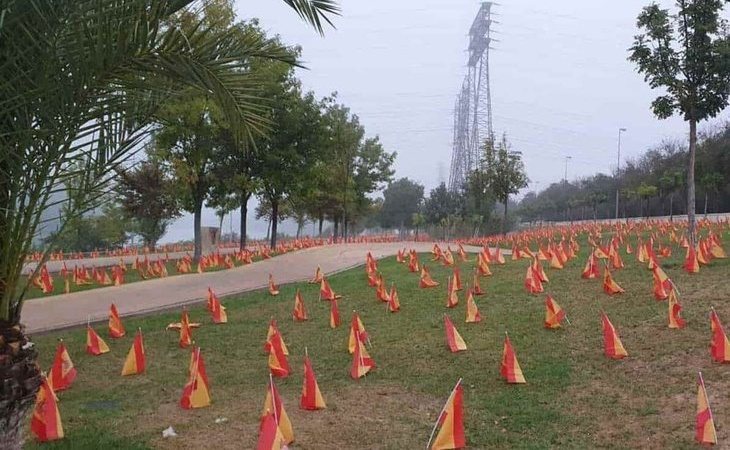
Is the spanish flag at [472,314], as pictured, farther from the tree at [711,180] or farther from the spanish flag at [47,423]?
the tree at [711,180]

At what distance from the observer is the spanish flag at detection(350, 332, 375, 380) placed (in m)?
7.47

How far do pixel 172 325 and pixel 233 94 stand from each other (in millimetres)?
7147

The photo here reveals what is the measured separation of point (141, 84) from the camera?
13.7ft

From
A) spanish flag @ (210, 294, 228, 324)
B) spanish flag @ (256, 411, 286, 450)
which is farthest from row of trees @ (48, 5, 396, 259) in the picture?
spanish flag @ (256, 411, 286, 450)

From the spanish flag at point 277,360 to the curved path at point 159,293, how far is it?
4.96 m

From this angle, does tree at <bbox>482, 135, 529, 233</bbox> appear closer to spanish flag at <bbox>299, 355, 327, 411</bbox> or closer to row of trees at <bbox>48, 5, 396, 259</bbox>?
row of trees at <bbox>48, 5, 396, 259</bbox>

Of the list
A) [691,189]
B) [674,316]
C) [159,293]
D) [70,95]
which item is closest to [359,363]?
[674,316]

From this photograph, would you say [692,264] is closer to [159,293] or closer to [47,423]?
[47,423]

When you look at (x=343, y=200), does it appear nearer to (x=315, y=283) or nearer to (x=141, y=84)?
(x=315, y=283)

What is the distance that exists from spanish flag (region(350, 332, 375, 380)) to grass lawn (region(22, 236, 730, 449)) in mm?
136

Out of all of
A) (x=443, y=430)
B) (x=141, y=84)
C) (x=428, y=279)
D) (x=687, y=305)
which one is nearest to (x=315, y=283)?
(x=428, y=279)

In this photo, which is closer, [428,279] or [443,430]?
[443,430]

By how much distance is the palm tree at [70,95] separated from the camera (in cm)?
353

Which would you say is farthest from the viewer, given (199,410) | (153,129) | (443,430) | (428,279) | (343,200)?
(343,200)
